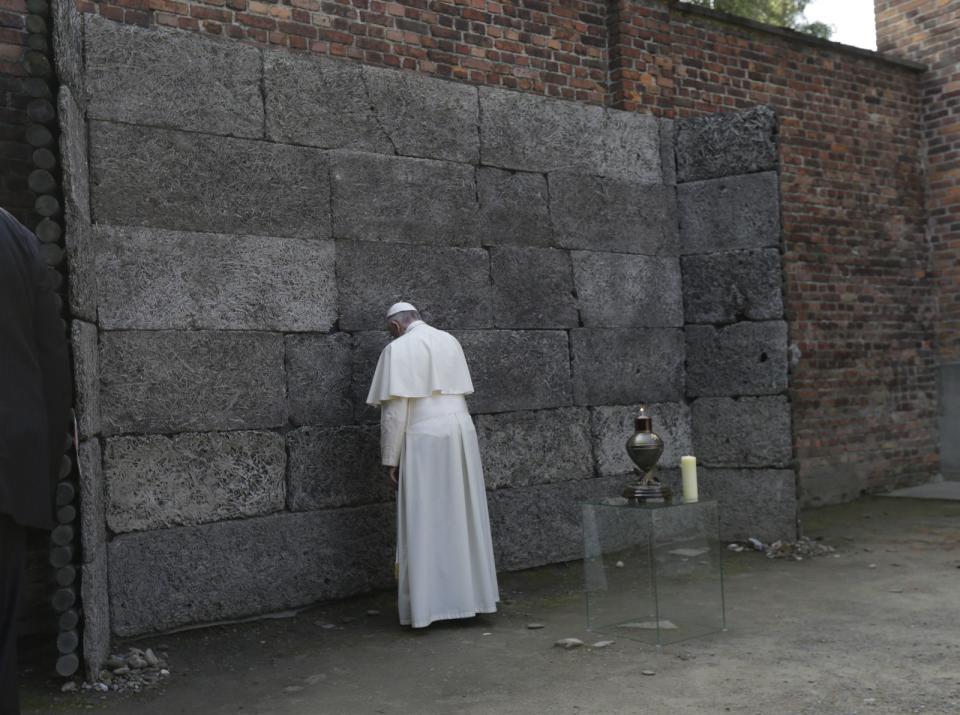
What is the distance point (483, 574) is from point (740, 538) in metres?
2.79

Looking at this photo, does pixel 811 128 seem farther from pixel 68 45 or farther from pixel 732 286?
pixel 68 45

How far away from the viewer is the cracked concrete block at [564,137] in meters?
6.93

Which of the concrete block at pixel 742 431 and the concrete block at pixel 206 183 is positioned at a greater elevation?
the concrete block at pixel 206 183

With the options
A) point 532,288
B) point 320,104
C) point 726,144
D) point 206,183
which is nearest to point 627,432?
point 532,288

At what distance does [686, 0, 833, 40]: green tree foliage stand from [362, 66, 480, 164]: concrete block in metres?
13.3

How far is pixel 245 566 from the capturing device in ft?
18.5

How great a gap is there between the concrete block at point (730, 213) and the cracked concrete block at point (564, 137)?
0.36 meters

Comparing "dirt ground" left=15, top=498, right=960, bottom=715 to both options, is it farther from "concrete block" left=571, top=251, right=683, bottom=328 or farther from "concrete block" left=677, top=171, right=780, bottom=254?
"concrete block" left=677, top=171, right=780, bottom=254

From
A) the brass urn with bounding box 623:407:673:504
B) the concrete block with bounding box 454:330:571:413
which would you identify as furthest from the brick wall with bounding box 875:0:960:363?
the brass urn with bounding box 623:407:673:504

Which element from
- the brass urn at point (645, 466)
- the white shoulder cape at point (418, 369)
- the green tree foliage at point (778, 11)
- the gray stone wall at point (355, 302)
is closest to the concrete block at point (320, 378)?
the gray stone wall at point (355, 302)

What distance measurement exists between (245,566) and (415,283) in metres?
2.03

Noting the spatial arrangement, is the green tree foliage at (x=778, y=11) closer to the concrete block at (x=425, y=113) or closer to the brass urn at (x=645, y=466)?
the concrete block at (x=425, y=113)

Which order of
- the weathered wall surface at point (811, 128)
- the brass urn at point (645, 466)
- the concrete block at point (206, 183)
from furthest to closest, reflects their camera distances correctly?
1. the weathered wall surface at point (811, 128)
2. the concrete block at point (206, 183)
3. the brass urn at point (645, 466)

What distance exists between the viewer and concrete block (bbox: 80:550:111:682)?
4508 mm
